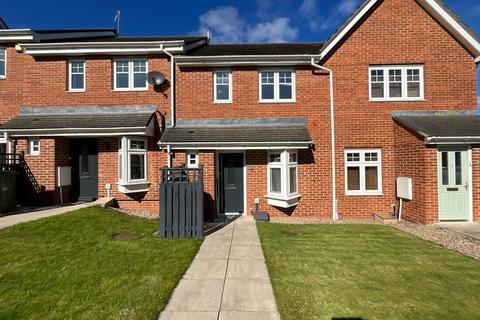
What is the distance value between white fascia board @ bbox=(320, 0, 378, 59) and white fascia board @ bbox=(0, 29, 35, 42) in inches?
475

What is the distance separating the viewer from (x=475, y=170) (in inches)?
356

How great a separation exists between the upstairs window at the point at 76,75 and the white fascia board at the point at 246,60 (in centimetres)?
411

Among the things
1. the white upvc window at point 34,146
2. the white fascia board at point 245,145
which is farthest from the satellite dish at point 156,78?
→ the white upvc window at point 34,146

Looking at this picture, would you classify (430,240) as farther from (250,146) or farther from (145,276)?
(145,276)

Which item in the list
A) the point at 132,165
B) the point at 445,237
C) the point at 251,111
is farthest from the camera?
the point at 251,111

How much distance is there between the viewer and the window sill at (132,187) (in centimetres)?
1007

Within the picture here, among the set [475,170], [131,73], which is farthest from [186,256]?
[475,170]

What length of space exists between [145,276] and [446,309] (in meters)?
4.83

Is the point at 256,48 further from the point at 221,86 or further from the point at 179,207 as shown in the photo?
the point at 179,207

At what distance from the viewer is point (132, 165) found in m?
10.3

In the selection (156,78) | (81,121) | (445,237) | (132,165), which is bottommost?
(445,237)

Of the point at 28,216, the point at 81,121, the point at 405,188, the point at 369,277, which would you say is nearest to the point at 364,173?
the point at 405,188

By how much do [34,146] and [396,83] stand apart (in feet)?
47.6

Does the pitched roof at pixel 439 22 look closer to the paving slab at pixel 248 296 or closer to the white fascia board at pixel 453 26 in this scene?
the white fascia board at pixel 453 26
